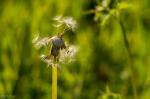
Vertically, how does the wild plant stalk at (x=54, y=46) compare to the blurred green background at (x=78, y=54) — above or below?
below

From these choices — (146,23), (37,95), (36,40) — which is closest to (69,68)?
(37,95)

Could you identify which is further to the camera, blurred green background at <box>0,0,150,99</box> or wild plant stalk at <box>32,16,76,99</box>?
blurred green background at <box>0,0,150,99</box>

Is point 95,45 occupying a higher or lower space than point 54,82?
higher

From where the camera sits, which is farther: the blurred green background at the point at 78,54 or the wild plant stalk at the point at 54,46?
the blurred green background at the point at 78,54

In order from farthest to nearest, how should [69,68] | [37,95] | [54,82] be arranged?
[69,68] → [37,95] → [54,82]

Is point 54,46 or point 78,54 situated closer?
point 54,46

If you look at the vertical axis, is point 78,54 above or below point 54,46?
above

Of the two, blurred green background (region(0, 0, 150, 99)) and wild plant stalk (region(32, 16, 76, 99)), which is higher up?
blurred green background (region(0, 0, 150, 99))

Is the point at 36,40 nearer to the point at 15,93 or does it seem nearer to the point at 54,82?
the point at 54,82
